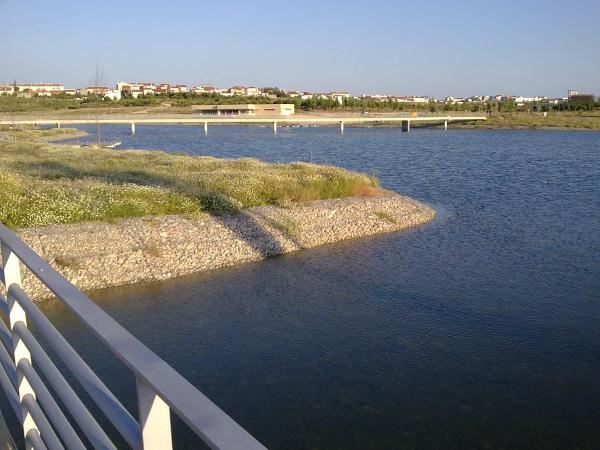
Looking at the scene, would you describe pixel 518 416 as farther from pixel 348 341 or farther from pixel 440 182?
pixel 440 182

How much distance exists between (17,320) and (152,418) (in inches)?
62.2

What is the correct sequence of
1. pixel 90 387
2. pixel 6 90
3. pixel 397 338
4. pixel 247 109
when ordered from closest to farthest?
pixel 90 387, pixel 397 338, pixel 247 109, pixel 6 90

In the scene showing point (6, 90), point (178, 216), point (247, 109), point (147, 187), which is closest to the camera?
point (178, 216)

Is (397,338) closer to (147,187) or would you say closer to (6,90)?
(147,187)

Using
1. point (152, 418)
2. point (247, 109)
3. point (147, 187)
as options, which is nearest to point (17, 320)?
point (152, 418)

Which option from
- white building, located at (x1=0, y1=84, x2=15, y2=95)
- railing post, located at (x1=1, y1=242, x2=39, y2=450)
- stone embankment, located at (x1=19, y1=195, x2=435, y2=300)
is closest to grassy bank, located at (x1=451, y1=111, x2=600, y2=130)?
stone embankment, located at (x1=19, y1=195, x2=435, y2=300)

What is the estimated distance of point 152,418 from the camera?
1.54m

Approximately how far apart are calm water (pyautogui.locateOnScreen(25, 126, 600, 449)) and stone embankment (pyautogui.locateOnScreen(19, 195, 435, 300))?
67 cm

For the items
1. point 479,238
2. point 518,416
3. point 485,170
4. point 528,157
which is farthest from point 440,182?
point 518,416

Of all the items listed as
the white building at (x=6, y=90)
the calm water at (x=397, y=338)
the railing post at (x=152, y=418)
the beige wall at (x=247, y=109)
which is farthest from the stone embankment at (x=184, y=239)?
the white building at (x=6, y=90)

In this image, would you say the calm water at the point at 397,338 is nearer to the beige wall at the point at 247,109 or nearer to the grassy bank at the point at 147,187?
the grassy bank at the point at 147,187

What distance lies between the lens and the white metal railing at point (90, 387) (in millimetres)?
1396

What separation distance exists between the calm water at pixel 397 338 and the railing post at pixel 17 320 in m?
5.53

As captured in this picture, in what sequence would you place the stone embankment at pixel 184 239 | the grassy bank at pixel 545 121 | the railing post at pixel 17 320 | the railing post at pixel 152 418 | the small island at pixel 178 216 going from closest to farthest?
the railing post at pixel 152 418 → the railing post at pixel 17 320 → the stone embankment at pixel 184 239 → the small island at pixel 178 216 → the grassy bank at pixel 545 121
